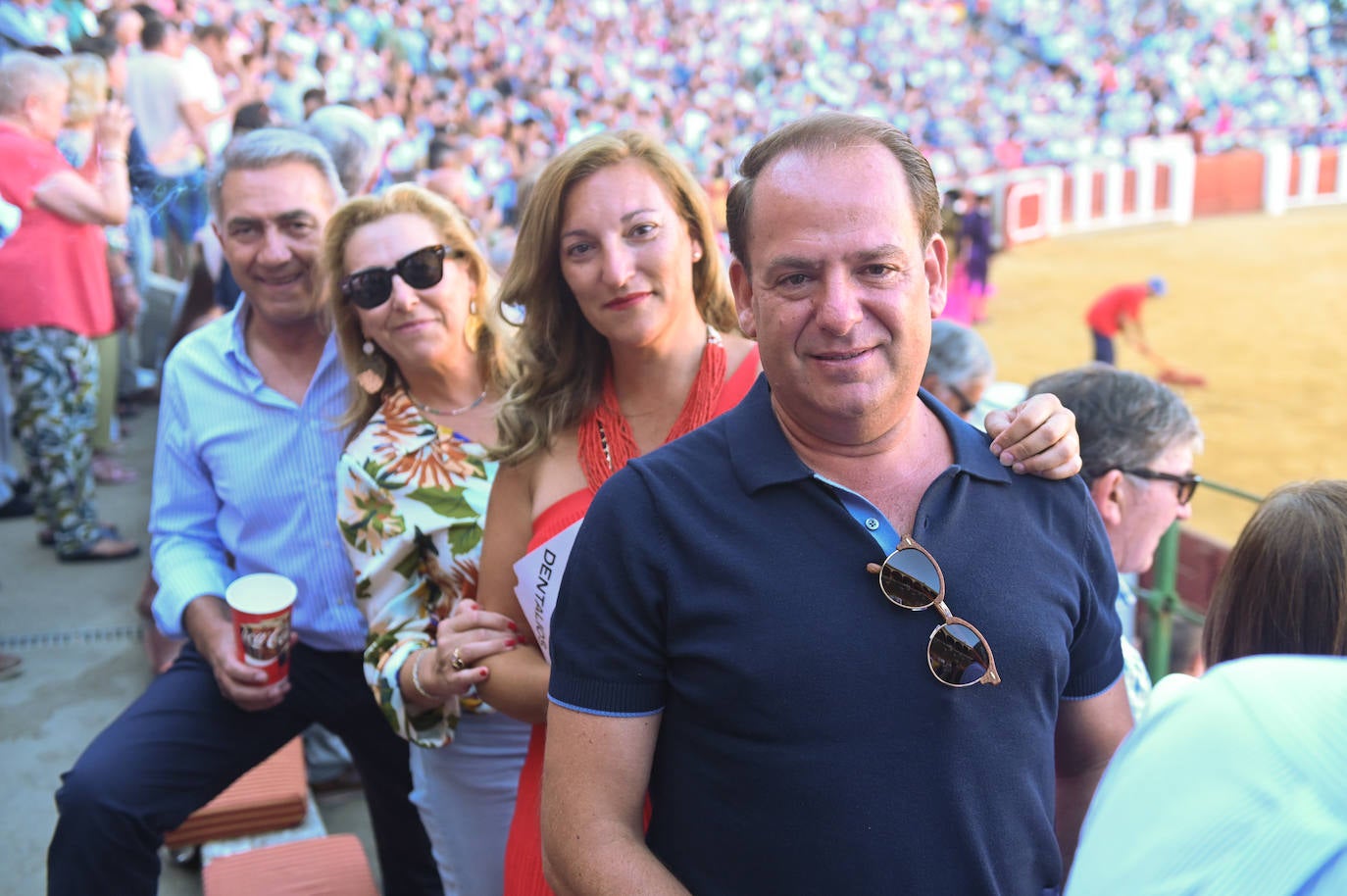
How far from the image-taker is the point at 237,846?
11.2 feet

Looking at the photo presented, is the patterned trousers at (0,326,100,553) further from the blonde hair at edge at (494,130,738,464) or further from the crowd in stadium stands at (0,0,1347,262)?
the crowd in stadium stands at (0,0,1347,262)

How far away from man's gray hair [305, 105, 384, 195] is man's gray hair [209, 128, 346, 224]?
1118 mm

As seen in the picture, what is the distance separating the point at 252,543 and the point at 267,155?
98cm

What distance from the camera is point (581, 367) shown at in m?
2.17

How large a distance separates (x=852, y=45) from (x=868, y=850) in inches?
1226

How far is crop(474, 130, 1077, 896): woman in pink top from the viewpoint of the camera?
2.01 metres

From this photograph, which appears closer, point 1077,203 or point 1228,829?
point 1228,829

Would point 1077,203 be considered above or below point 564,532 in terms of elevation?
below

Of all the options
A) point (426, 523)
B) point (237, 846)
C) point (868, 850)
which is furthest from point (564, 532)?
point (237, 846)

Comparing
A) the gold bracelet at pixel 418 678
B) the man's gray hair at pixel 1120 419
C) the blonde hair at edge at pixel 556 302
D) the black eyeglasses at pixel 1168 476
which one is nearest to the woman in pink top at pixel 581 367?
the blonde hair at edge at pixel 556 302

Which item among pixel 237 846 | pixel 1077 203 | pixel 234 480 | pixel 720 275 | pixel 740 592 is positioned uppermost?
pixel 720 275

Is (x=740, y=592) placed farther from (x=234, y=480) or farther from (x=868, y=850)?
(x=234, y=480)

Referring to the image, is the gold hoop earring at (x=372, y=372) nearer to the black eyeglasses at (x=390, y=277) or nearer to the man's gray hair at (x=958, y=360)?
the black eyeglasses at (x=390, y=277)

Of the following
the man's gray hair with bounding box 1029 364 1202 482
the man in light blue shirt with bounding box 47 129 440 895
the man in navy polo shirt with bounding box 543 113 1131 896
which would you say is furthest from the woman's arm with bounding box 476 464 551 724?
the man's gray hair with bounding box 1029 364 1202 482
